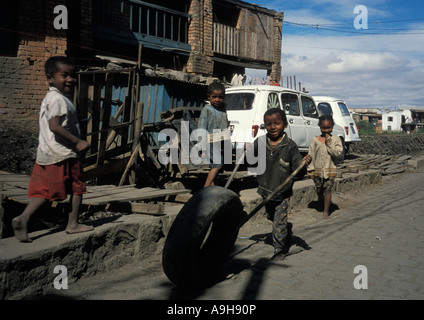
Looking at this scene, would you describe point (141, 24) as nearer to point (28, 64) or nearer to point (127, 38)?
point (127, 38)

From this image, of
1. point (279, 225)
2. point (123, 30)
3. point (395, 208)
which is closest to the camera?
point (279, 225)

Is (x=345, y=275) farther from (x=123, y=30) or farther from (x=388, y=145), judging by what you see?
(x=388, y=145)

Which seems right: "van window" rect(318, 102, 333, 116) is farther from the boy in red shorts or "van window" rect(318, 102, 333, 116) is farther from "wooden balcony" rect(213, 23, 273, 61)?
the boy in red shorts

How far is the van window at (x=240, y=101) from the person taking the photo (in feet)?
24.7

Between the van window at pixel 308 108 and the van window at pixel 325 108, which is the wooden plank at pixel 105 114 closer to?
the van window at pixel 308 108

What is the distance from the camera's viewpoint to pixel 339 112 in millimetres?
12250

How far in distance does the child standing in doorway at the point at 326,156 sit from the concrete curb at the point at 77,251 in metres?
2.75

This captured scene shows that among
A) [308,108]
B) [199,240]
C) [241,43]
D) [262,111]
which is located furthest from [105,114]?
[241,43]

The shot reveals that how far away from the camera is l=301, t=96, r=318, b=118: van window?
29.0 ft

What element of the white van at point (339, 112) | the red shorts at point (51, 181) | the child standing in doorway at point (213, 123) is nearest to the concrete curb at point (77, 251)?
the red shorts at point (51, 181)

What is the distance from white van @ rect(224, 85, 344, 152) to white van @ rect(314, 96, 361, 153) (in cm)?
342

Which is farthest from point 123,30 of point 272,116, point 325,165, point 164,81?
point 272,116

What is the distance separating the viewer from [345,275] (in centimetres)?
331
